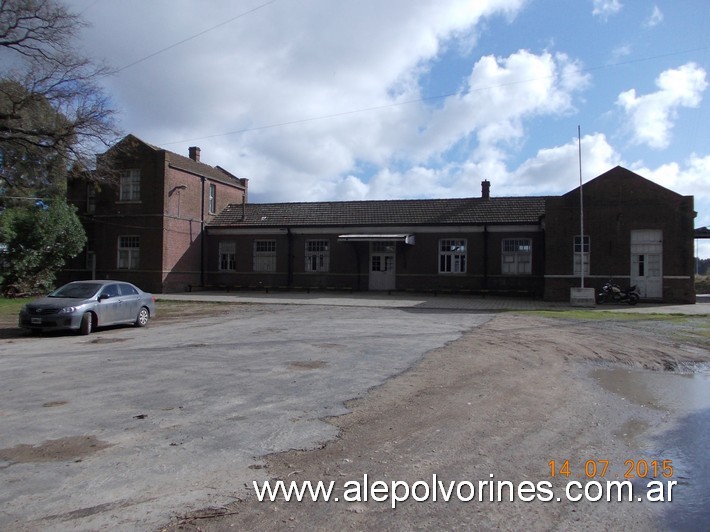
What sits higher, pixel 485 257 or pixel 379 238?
pixel 379 238

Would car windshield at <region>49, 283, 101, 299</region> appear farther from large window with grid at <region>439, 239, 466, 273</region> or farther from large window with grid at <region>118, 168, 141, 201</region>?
large window with grid at <region>439, 239, 466, 273</region>

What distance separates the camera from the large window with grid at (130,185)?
1278 inches

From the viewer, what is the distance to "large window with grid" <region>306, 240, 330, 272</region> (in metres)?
33.8

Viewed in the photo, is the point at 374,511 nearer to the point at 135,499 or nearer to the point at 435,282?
the point at 135,499

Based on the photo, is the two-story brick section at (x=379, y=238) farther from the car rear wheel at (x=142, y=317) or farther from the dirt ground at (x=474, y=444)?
the dirt ground at (x=474, y=444)

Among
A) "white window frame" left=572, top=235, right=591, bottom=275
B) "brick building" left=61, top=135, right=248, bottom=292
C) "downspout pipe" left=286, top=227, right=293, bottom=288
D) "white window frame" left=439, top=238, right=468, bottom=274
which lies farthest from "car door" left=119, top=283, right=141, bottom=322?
"white window frame" left=572, top=235, right=591, bottom=275

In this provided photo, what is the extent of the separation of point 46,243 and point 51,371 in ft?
75.1

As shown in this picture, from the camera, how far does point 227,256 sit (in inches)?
1399

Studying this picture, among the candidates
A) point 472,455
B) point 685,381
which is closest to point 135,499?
point 472,455

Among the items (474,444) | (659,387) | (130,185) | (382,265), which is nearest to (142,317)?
(474,444)

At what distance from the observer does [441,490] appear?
4195mm

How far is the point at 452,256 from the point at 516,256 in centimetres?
371

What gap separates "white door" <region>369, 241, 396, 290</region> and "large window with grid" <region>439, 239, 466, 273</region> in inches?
117

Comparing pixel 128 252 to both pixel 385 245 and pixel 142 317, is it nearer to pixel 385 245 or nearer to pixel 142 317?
pixel 385 245
